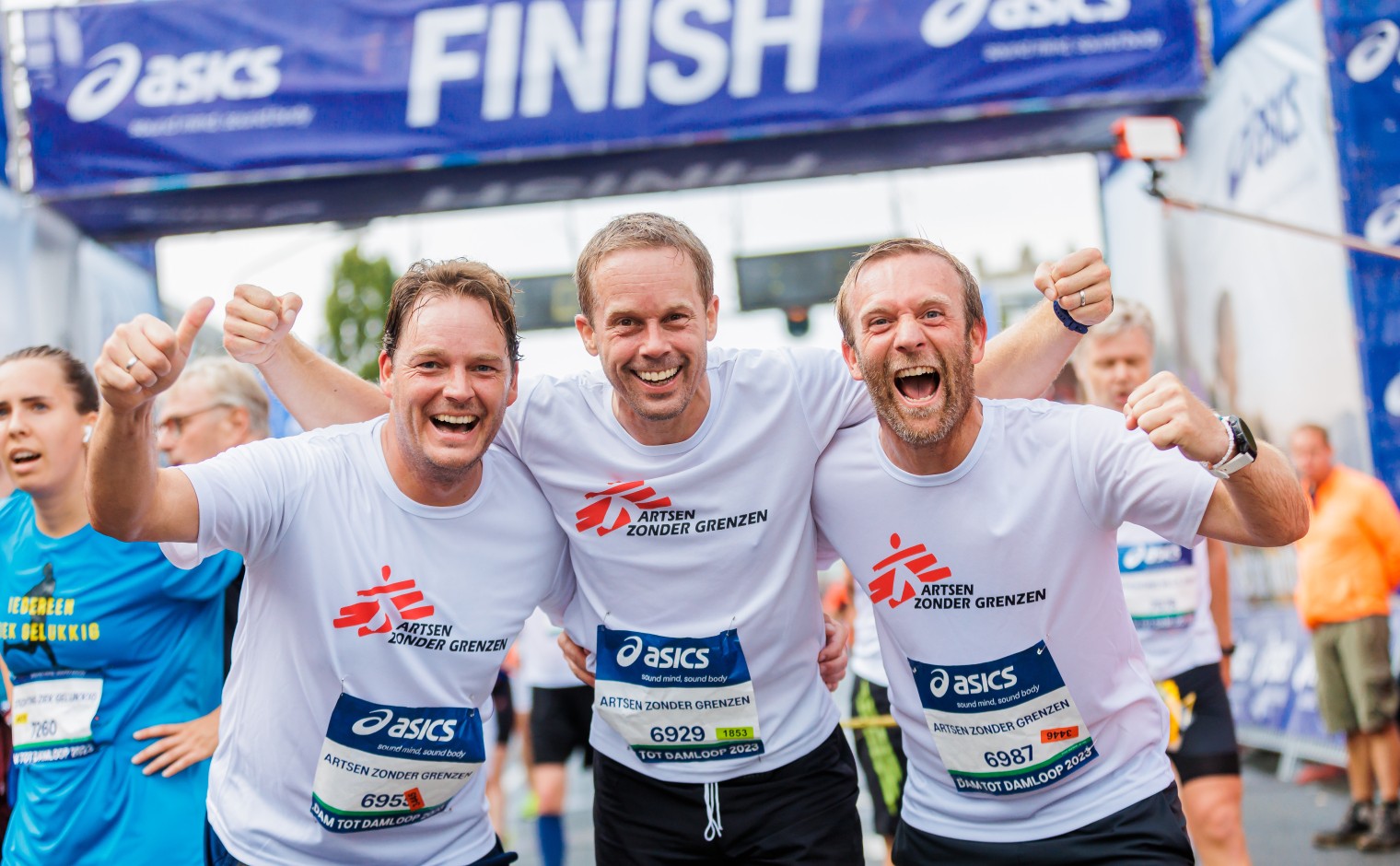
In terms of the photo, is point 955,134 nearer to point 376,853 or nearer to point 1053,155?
point 1053,155

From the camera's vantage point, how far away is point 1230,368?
29.8 feet

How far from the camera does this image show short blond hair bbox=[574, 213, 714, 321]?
2.84m

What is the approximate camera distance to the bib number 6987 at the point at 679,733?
2.80m

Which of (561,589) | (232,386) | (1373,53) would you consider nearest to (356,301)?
(1373,53)

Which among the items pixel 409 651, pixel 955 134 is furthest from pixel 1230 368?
pixel 409 651

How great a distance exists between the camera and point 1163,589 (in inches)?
163

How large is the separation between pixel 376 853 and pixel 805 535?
3.82ft

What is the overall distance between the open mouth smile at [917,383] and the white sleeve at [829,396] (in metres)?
0.22

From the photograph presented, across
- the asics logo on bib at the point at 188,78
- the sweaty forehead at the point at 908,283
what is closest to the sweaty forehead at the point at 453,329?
the sweaty forehead at the point at 908,283

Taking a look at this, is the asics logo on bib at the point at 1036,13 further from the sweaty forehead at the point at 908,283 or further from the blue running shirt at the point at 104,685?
the blue running shirt at the point at 104,685

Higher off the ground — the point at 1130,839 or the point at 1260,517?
the point at 1260,517

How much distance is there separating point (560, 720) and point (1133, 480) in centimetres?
373

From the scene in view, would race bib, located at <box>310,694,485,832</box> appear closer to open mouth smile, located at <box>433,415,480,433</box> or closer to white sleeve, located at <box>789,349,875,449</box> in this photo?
open mouth smile, located at <box>433,415,480,433</box>

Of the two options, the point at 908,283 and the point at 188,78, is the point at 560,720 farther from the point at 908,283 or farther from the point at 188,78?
the point at 188,78
